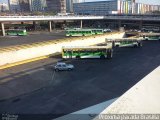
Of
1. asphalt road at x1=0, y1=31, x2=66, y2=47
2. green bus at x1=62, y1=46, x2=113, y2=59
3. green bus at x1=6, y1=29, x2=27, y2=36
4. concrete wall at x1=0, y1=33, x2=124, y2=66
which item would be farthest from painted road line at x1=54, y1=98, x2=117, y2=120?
green bus at x1=6, y1=29, x2=27, y2=36

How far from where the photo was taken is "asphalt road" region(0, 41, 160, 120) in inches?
918

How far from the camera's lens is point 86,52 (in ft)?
145

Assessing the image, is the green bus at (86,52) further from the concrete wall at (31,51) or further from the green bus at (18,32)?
the green bus at (18,32)

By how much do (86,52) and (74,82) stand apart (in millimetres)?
14466

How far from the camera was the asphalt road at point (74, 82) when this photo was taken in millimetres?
23312

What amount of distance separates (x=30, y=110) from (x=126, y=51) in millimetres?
35418

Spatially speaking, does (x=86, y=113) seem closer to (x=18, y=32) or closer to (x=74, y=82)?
(x=74, y=82)

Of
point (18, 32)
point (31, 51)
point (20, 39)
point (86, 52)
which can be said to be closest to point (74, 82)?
point (86, 52)

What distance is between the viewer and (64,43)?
160ft

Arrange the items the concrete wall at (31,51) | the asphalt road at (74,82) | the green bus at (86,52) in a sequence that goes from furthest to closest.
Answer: the green bus at (86,52), the concrete wall at (31,51), the asphalt road at (74,82)

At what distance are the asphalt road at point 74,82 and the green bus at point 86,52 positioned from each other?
62.3 inches

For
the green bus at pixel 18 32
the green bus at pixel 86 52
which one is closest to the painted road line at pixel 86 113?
the green bus at pixel 86 52

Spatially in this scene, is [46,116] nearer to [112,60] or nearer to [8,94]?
[8,94]

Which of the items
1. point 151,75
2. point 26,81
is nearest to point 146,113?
point 151,75
